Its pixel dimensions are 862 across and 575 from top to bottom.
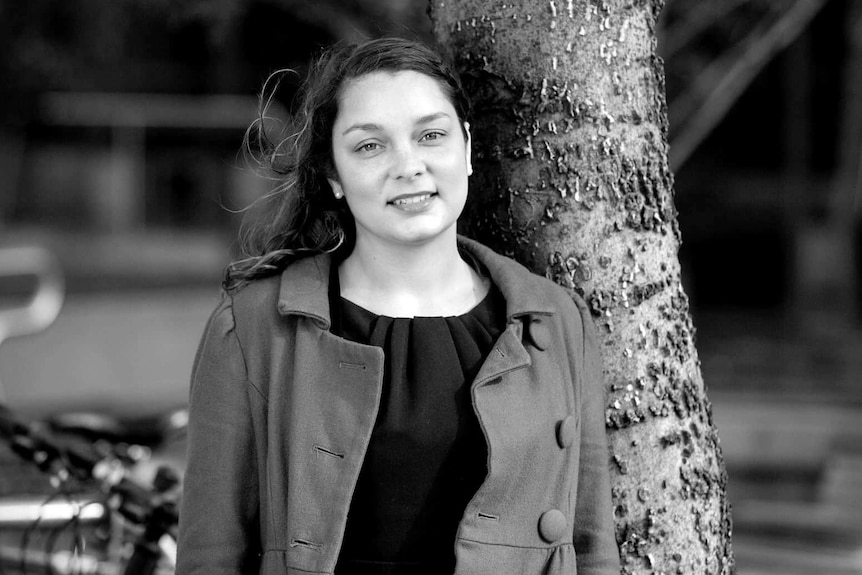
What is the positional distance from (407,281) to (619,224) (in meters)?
0.52

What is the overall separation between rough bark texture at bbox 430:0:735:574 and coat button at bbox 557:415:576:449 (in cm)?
35

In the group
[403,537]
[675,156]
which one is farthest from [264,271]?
[675,156]

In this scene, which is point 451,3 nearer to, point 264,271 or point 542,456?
point 264,271

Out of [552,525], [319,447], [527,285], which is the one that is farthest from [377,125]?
[552,525]

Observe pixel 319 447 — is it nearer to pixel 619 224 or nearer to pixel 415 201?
pixel 415 201

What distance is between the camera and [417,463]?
7.02 ft

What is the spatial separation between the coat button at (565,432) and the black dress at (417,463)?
14 centimetres

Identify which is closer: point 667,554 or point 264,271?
point 264,271

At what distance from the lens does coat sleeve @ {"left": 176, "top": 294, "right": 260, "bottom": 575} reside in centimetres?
213

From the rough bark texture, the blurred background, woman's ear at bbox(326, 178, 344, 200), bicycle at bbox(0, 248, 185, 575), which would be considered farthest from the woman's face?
the blurred background

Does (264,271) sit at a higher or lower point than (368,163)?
lower

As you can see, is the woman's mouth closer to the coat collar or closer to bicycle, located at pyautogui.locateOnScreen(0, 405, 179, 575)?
the coat collar

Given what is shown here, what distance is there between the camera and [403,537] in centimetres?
214

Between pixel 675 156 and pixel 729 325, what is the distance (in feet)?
22.0
